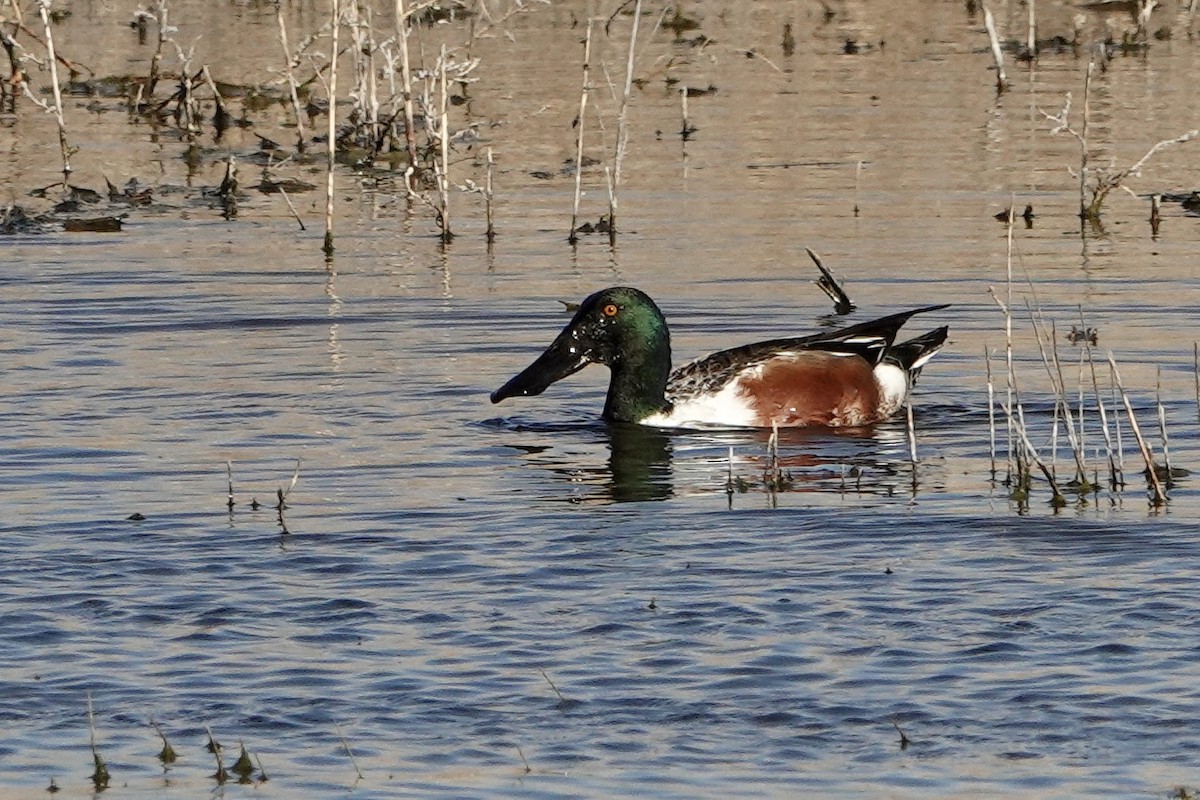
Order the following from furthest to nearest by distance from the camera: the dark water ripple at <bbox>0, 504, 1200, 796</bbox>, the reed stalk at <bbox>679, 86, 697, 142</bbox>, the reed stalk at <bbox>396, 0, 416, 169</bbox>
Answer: the reed stalk at <bbox>679, 86, 697, 142</bbox>
the reed stalk at <bbox>396, 0, 416, 169</bbox>
the dark water ripple at <bbox>0, 504, 1200, 796</bbox>

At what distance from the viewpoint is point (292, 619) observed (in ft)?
20.5

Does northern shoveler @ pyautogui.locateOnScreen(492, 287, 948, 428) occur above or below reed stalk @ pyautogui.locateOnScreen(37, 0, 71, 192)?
below

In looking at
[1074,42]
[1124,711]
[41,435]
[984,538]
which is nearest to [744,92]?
[1074,42]

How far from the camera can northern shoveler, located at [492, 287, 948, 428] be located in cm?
995

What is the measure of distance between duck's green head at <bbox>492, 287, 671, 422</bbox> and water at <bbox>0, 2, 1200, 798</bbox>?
209 millimetres

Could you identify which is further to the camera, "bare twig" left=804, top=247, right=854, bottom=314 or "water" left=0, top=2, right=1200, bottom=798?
"bare twig" left=804, top=247, right=854, bottom=314

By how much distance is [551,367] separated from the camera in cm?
1010

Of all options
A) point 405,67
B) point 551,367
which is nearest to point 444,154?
point 405,67

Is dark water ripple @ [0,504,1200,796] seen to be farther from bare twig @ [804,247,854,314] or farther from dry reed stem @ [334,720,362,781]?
bare twig @ [804,247,854,314]

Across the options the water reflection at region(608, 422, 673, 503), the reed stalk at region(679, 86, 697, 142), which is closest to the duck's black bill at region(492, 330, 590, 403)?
the water reflection at region(608, 422, 673, 503)

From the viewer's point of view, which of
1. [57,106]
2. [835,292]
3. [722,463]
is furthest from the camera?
[57,106]

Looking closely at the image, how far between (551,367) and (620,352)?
13.3 inches

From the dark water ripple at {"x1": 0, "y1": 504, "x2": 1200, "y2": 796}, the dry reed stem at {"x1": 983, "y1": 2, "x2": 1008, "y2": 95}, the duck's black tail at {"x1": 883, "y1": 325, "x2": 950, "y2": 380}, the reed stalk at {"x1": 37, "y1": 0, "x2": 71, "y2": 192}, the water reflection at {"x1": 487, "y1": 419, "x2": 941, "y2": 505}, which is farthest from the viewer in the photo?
the dry reed stem at {"x1": 983, "y1": 2, "x2": 1008, "y2": 95}

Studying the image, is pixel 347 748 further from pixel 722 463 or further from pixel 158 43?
pixel 158 43
